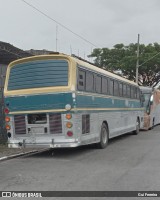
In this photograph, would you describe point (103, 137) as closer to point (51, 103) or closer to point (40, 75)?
point (51, 103)

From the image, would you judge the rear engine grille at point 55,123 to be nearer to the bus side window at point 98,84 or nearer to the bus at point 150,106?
the bus side window at point 98,84

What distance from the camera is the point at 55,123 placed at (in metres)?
11.8

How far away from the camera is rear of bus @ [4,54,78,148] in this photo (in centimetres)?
1171

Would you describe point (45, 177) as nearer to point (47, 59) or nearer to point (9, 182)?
point (9, 182)

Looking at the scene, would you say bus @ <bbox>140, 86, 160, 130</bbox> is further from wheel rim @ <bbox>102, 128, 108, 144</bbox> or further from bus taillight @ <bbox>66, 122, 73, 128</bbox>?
bus taillight @ <bbox>66, 122, 73, 128</bbox>

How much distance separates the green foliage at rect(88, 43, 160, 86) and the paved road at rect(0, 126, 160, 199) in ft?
102

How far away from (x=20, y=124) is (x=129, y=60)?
1266 inches

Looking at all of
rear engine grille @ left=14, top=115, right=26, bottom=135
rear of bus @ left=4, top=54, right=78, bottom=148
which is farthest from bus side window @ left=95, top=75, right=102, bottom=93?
rear engine grille @ left=14, top=115, right=26, bottom=135

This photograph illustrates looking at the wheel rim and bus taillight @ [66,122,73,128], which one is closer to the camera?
bus taillight @ [66,122,73,128]

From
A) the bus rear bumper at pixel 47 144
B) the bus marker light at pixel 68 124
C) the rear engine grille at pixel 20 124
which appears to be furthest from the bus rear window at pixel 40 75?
the bus rear bumper at pixel 47 144

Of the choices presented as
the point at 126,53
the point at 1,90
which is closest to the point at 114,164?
the point at 1,90

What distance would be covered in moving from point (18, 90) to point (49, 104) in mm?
1320

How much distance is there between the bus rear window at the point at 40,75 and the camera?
1203 centimetres

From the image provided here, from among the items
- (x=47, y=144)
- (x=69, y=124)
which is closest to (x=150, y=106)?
(x=69, y=124)
